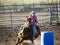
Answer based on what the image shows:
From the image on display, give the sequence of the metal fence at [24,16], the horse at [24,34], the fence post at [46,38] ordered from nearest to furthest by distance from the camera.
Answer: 1. the fence post at [46,38]
2. the horse at [24,34]
3. the metal fence at [24,16]

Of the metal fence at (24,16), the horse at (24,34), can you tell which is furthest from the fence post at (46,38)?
the metal fence at (24,16)

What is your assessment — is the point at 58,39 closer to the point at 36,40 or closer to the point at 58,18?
the point at 36,40

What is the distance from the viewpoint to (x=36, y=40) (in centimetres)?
1044

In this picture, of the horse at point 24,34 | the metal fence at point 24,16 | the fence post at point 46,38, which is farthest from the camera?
the metal fence at point 24,16

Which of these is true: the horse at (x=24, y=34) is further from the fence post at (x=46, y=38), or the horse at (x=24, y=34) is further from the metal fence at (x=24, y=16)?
the metal fence at (x=24, y=16)

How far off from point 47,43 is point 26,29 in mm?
5173

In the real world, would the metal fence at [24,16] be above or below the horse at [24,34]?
below

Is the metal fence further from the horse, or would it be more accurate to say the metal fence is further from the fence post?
the fence post

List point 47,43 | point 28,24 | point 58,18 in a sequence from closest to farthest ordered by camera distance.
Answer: point 47,43, point 28,24, point 58,18

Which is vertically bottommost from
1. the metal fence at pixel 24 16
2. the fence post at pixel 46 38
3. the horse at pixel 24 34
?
the metal fence at pixel 24 16

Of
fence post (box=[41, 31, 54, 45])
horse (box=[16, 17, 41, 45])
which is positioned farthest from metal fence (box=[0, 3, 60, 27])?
fence post (box=[41, 31, 54, 45])

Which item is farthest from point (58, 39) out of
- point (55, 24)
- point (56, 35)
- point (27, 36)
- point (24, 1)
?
point (24, 1)

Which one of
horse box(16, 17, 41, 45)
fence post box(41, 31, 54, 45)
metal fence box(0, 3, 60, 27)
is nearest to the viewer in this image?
fence post box(41, 31, 54, 45)

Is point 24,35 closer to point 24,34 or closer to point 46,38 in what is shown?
point 24,34
